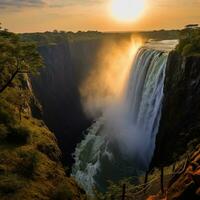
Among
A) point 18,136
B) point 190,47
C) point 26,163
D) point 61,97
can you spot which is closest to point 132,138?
point 190,47

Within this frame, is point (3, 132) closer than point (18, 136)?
Yes

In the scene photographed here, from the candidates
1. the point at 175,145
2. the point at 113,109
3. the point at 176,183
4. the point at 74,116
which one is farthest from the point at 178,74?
the point at 74,116

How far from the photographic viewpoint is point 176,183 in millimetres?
16734

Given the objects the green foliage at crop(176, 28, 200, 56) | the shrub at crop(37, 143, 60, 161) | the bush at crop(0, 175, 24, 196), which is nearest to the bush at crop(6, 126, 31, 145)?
the shrub at crop(37, 143, 60, 161)

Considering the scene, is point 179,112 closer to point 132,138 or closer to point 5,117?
point 5,117

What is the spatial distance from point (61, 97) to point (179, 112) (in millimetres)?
63872

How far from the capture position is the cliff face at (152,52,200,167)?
3353 cm

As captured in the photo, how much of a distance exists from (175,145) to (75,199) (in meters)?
11.8

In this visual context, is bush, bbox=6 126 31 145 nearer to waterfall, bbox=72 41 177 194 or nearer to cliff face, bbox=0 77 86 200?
cliff face, bbox=0 77 86 200

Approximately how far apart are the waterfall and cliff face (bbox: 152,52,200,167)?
21.0ft

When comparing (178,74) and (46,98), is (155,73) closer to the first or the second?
(178,74)

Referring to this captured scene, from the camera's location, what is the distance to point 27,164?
28766mm

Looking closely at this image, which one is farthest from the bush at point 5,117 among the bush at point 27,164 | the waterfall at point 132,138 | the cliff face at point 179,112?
the waterfall at point 132,138

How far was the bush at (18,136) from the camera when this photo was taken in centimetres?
3359
